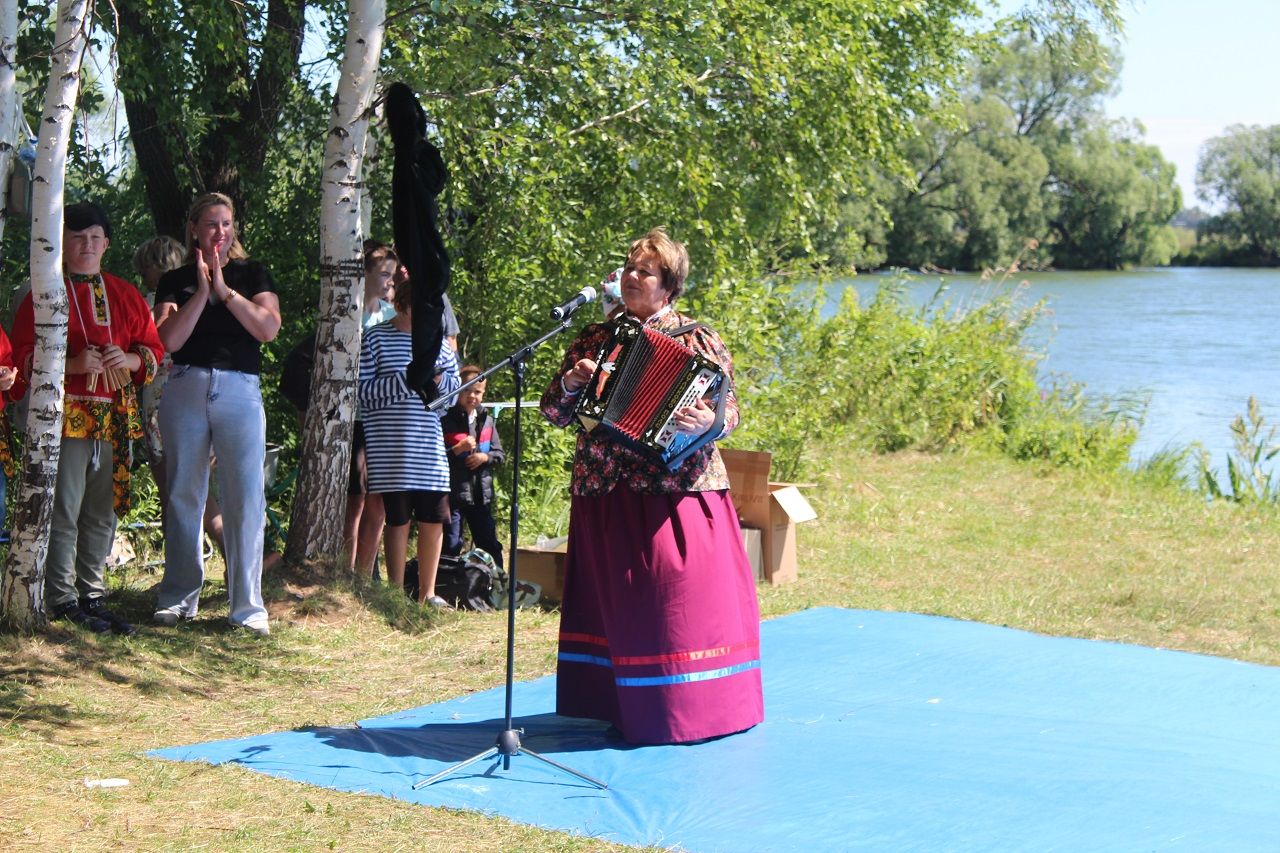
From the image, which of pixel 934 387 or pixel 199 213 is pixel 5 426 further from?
pixel 934 387

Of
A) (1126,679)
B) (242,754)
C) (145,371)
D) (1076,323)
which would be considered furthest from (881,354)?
(1076,323)

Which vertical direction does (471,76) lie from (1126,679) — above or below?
above

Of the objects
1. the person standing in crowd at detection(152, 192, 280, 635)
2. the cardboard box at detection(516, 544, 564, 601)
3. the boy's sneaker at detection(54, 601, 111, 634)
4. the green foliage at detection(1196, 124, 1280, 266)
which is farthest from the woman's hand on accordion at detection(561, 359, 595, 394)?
the green foliage at detection(1196, 124, 1280, 266)

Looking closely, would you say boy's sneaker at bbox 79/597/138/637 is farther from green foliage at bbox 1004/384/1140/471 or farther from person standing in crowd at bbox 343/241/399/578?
green foliage at bbox 1004/384/1140/471

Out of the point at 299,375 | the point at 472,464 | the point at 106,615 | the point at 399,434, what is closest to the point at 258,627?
the point at 106,615

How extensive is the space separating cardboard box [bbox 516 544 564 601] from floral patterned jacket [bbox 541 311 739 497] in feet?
8.41

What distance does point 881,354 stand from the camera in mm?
14094

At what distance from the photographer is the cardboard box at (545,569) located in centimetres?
791

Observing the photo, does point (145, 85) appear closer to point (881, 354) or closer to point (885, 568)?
point (885, 568)

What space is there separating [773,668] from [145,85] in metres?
4.34

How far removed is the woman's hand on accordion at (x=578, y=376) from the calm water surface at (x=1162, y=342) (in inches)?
385

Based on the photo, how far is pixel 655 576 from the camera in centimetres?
518

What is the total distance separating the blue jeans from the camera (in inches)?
251

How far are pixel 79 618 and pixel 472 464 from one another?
2106 mm
